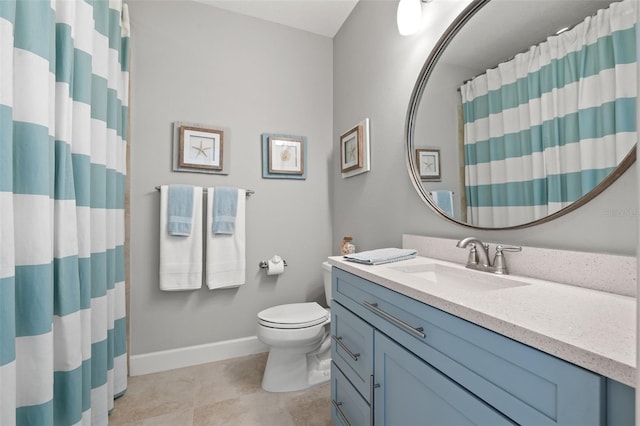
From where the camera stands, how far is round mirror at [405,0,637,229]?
0.77 metres

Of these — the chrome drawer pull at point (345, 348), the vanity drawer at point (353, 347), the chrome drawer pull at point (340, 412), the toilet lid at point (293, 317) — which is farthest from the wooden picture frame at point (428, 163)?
the chrome drawer pull at point (340, 412)

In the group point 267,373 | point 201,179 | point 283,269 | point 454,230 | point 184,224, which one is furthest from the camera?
point 283,269

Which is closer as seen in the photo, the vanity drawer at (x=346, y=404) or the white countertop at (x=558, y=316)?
the white countertop at (x=558, y=316)

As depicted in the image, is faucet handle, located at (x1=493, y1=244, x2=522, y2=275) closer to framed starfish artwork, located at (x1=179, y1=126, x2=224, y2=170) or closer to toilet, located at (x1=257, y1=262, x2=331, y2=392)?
toilet, located at (x1=257, y1=262, x2=331, y2=392)

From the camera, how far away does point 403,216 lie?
1578 mm

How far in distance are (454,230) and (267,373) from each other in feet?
4.50

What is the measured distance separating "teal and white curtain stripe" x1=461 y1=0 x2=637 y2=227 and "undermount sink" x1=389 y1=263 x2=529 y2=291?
0.22 metres

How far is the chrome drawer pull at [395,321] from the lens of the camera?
777 millimetres

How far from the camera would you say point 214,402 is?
5.09ft

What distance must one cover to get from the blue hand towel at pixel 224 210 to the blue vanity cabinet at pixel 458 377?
116 cm

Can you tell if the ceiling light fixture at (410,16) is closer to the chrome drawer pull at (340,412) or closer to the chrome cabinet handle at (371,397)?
the chrome cabinet handle at (371,397)

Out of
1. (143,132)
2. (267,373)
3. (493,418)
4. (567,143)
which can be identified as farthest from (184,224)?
(567,143)

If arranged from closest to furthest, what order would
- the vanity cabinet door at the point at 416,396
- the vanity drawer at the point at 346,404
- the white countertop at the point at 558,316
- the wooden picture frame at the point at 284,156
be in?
1. the white countertop at the point at 558,316
2. the vanity cabinet door at the point at 416,396
3. the vanity drawer at the point at 346,404
4. the wooden picture frame at the point at 284,156

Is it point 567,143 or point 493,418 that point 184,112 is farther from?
point 493,418
